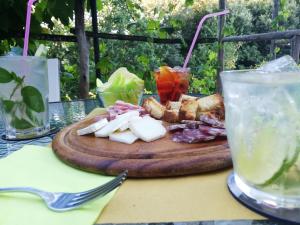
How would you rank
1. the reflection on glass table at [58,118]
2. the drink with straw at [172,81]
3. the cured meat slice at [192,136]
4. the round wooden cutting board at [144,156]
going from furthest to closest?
the drink with straw at [172,81]
the reflection on glass table at [58,118]
the cured meat slice at [192,136]
the round wooden cutting board at [144,156]

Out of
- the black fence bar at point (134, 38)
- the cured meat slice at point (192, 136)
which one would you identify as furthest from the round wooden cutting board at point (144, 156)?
the black fence bar at point (134, 38)

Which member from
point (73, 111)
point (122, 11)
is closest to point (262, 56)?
point (122, 11)

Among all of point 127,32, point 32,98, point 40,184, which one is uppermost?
point 127,32

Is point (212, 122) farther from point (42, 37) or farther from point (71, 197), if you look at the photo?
point (42, 37)

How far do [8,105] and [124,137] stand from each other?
31 cm

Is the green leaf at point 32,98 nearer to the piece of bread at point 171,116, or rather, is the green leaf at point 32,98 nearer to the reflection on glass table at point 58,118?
the reflection on glass table at point 58,118

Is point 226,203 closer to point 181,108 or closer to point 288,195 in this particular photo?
point 288,195

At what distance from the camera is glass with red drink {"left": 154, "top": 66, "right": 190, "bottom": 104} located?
105 centimetres

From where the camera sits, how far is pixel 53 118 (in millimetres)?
1020

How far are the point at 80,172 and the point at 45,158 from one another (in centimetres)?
10

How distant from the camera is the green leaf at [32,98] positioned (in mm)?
723

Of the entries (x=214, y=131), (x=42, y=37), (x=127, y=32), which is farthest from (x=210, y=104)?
(x=127, y=32)

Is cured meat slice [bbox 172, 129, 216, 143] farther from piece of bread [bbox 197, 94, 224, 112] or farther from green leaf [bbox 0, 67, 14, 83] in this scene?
green leaf [bbox 0, 67, 14, 83]

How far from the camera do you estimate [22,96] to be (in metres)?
0.73
